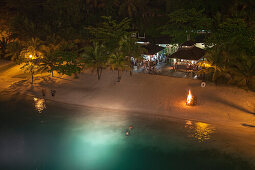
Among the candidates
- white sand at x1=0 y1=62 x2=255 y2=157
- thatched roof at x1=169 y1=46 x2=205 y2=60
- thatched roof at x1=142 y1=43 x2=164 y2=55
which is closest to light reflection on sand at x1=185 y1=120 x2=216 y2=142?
white sand at x1=0 y1=62 x2=255 y2=157

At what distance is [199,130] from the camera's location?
16.0 m

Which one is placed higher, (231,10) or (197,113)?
(231,10)

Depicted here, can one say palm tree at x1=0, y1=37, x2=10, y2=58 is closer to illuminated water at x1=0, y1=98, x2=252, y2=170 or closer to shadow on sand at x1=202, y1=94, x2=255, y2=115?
illuminated water at x1=0, y1=98, x2=252, y2=170

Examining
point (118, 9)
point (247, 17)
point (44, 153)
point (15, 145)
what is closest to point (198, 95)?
point (44, 153)

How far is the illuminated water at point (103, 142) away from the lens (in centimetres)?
1319

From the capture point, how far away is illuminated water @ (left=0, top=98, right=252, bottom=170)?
13.2 m

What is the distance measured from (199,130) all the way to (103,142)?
21.6 ft

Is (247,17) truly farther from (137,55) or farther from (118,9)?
(118,9)

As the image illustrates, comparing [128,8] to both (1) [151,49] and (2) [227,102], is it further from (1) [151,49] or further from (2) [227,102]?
(2) [227,102]

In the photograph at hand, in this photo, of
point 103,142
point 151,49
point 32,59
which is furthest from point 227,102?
point 32,59

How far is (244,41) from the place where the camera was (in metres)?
22.8

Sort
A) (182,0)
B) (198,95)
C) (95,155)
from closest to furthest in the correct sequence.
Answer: (95,155) < (198,95) < (182,0)

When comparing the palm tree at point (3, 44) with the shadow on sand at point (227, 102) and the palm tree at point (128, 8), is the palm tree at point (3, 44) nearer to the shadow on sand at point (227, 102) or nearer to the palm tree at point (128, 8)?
the palm tree at point (128, 8)

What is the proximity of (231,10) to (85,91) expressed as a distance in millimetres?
23525
